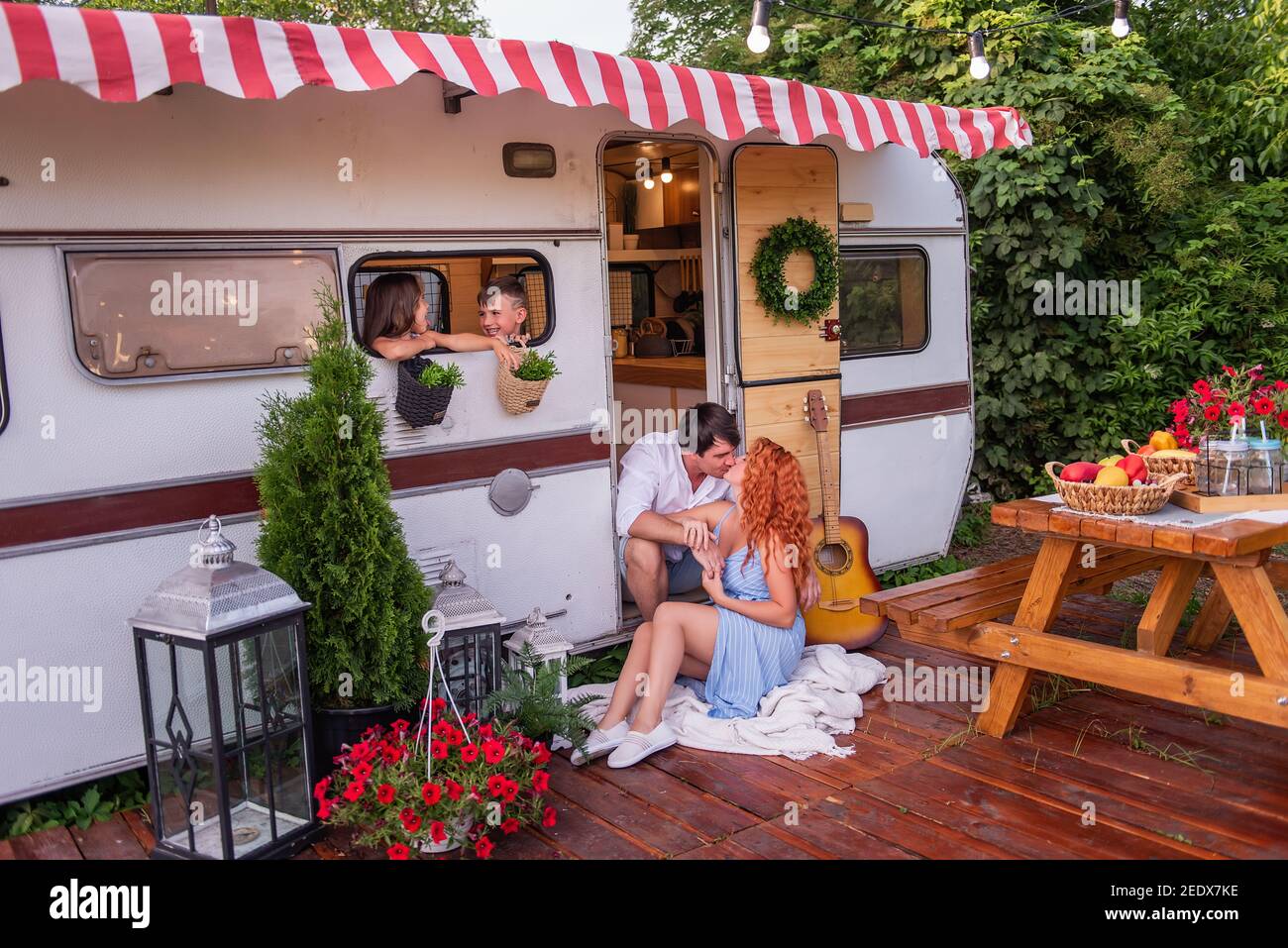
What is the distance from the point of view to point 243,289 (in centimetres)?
412

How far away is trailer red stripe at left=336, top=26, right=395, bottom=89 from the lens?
3752mm

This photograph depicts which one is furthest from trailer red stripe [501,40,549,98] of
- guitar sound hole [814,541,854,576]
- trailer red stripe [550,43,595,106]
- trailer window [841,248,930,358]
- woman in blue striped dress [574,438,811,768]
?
guitar sound hole [814,541,854,576]

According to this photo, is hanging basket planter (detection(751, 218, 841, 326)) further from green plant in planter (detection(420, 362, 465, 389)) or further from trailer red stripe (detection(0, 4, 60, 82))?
trailer red stripe (detection(0, 4, 60, 82))

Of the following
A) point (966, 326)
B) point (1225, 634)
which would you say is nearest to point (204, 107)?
point (966, 326)

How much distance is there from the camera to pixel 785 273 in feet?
19.0

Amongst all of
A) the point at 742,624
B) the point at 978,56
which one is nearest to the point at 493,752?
the point at 742,624

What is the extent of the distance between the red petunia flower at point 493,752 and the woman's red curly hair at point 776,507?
4.66ft

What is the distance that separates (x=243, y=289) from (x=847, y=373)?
10.9 ft

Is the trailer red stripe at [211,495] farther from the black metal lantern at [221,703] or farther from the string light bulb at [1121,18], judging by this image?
the string light bulb at [1121,18]

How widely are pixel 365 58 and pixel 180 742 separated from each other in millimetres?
2302

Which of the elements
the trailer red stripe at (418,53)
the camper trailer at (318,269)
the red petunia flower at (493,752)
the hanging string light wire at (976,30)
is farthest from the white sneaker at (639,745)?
the hanging string light wire at (976,30)

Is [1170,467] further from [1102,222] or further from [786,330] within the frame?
[1102,222]

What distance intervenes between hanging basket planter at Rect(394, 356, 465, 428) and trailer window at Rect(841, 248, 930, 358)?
2.55m
